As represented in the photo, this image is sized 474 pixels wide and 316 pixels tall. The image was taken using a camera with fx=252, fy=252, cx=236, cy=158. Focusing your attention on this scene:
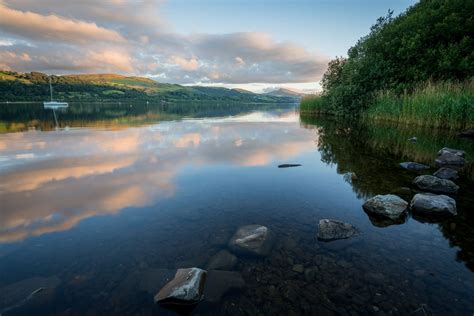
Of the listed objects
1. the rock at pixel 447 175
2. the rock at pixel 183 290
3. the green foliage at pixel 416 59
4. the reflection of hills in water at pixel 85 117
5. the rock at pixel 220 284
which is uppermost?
the green foliage at pixel 416 59

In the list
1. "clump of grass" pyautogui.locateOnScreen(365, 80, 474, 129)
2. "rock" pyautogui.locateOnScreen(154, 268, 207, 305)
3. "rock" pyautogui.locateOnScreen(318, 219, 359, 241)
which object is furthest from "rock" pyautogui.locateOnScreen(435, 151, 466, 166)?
"rock" pyautogui.locateOnScreen(154, 268, 207, 305)

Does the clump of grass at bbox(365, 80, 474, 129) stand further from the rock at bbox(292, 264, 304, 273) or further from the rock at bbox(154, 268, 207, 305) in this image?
the rock at bbox(154, 268, 207, 305)

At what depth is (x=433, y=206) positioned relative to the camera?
640 centimetres

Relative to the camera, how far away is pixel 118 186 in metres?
8.51

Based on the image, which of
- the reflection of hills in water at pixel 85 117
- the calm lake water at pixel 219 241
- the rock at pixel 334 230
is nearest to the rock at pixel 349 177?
the calm lake water at pixel 219 241

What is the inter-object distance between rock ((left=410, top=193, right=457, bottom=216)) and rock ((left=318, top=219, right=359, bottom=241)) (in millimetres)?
2285

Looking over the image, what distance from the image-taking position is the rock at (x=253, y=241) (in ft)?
16.0

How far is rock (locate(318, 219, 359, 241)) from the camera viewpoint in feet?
17.4

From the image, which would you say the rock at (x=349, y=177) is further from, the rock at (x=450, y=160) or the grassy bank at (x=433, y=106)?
the grassy bank at (x=433, y=106)

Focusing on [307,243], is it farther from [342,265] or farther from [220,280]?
[220,280]

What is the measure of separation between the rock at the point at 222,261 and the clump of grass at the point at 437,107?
23293 millimetres

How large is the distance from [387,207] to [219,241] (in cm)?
432

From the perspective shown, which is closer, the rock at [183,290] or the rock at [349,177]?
the rock at [183,290]

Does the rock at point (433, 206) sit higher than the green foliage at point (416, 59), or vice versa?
→ the green foliage at point (416, 59)
